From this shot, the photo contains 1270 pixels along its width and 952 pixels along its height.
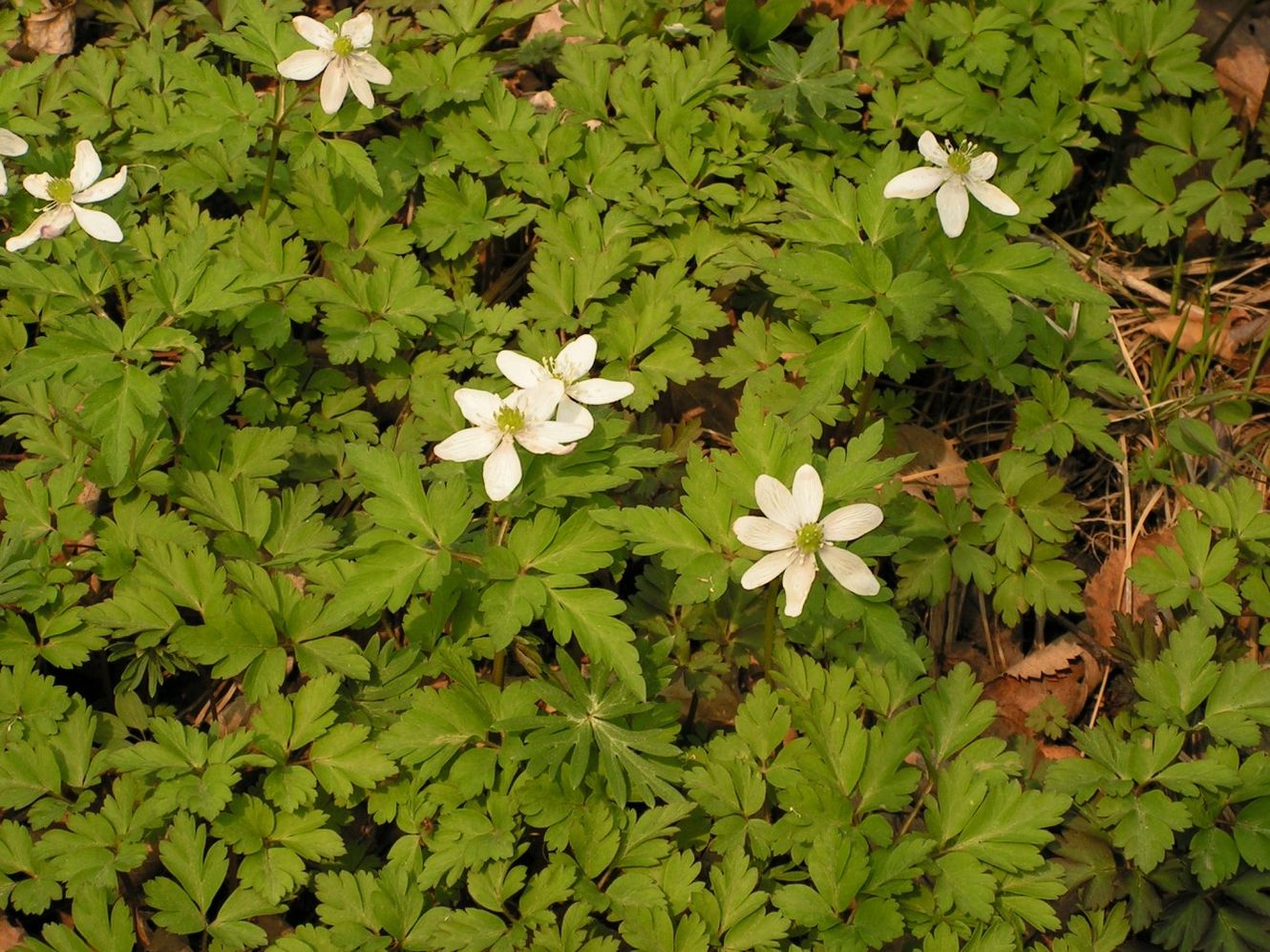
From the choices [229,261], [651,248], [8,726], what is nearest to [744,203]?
[651,248]

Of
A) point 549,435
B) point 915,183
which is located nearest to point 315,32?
point 549,435

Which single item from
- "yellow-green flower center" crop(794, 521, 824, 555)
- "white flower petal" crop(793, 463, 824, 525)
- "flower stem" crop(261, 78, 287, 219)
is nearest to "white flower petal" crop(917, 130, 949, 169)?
"white flower petal" crop(793, 463, 824, 525)

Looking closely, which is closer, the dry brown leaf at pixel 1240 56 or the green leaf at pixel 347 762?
the green leaf at pixel 347 762

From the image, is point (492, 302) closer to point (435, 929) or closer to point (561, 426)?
point (561, 426)

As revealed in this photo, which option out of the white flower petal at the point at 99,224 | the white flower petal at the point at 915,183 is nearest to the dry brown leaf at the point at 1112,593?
the white flower petal at the point at 915,183

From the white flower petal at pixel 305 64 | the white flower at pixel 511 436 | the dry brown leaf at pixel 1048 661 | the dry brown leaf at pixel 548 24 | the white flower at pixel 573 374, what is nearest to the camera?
the white flower at pixel 511 436

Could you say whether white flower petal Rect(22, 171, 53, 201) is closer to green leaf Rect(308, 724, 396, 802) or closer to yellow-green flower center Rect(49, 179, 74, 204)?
yellow-green flower center Rect(49, 179, 74, 204)

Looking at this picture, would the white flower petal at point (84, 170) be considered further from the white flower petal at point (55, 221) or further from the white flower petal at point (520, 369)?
the white flower petal at point (520, 369)
